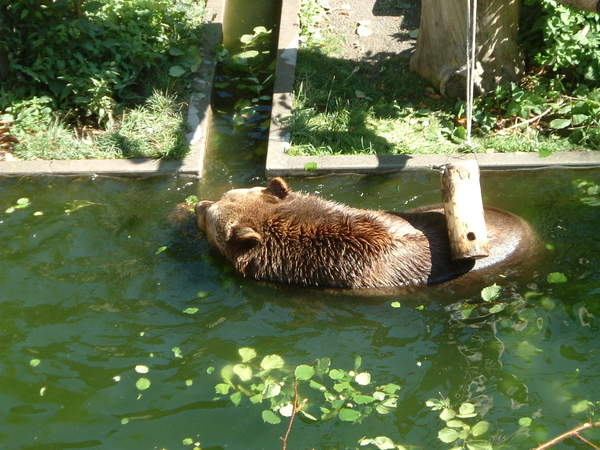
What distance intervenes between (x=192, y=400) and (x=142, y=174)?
3.35m

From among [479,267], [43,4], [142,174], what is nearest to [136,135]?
→ [142,174]

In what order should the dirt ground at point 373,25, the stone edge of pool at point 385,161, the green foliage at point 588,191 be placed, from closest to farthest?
1. the green foliage at point 588,191
2. the stone edge of pool at point 385,161
3. the dirt ground at point 373,25

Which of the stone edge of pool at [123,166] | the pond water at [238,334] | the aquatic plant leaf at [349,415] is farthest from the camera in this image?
the stone edge of pool at [123,166]

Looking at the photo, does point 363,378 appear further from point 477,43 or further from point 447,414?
point 477,43

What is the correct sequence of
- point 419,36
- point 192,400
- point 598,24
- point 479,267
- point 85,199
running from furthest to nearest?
1. point 419,36
2. point 598,24
3. point 85,199
4. point 479,267
5. point 192,400

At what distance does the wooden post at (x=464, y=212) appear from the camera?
252 inches

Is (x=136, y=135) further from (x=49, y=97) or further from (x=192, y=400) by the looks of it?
(x=192, y=400)

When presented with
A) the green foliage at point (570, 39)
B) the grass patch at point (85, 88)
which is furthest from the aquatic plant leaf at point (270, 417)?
the green foliage at point (570, 39)

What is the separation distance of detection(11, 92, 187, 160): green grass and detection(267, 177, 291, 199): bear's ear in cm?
184

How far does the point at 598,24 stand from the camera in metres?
8.83

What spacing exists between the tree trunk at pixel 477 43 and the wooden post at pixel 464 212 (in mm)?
2680

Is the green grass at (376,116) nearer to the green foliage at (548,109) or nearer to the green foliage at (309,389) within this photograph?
the green foliage at (548,109)

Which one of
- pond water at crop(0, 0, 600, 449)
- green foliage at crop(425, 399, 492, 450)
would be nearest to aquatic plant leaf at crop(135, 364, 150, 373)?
pond water at crop(0, 0, 600, 449)

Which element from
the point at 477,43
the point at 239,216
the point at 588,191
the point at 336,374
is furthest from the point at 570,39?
the point at 336,374
